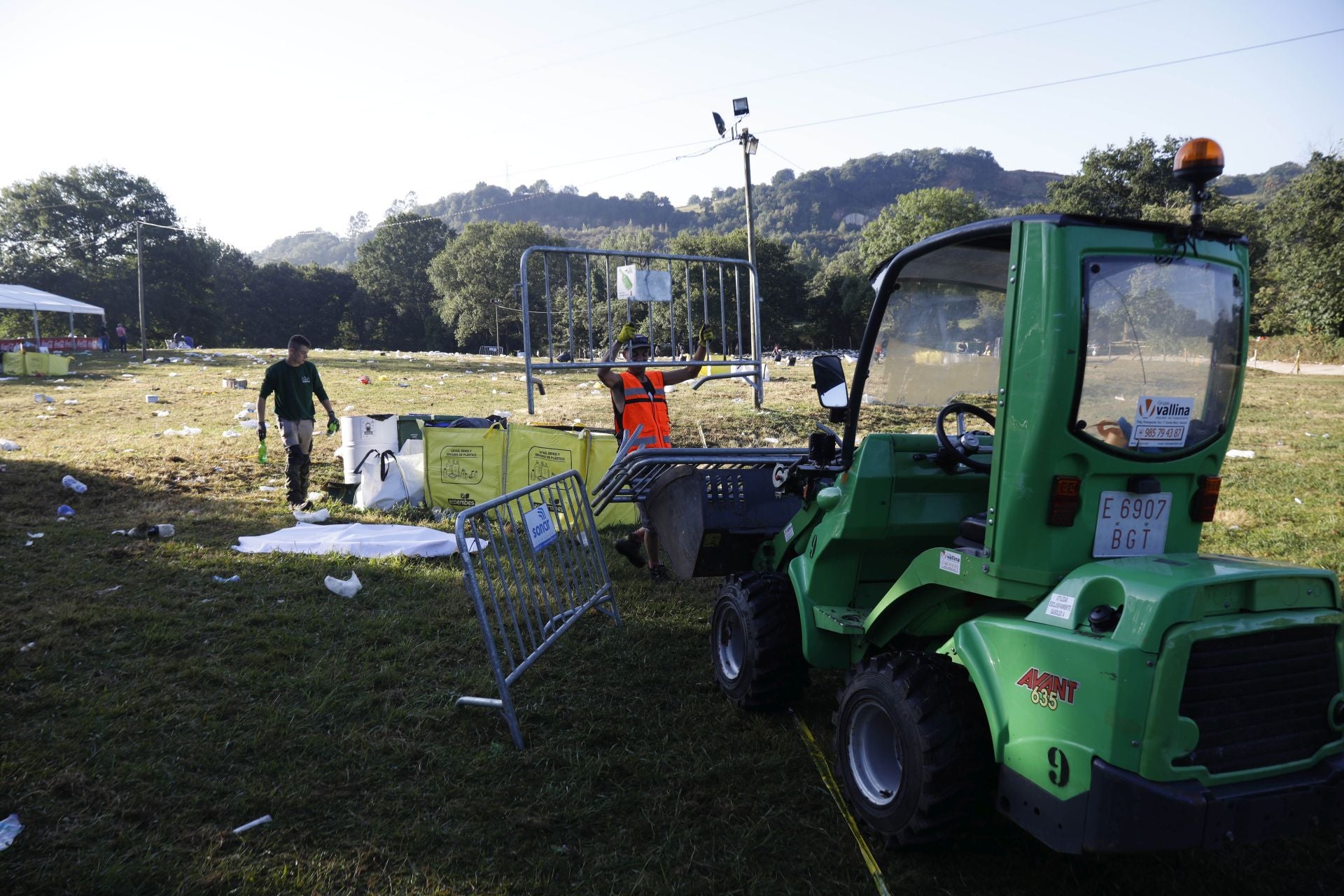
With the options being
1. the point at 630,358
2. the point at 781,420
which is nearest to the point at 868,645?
the point at 630,358

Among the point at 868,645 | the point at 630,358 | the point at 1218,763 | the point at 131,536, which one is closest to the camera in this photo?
the point at 1218,763

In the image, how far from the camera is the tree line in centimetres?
4000

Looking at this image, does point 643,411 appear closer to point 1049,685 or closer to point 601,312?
point 601,312

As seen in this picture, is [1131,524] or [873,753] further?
[873,753]

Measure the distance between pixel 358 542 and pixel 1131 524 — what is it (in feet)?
20.0

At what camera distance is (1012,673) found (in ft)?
8.03

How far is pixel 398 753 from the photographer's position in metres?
3.62

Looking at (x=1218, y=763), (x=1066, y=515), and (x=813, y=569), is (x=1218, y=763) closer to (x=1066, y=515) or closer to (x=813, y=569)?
(x=1066, y=515)

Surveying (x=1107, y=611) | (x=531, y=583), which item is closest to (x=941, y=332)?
(x=1107, y=611)

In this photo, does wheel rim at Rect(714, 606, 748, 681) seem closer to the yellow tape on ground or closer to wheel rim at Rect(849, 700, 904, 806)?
the yellow tape on ground

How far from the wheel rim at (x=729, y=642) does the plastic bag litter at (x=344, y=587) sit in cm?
302

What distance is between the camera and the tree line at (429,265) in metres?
40.0

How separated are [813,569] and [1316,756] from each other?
183 cm

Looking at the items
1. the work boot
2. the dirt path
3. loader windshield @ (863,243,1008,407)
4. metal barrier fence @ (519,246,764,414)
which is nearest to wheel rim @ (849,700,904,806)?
loader windshield @ (863,243,1008,407)
